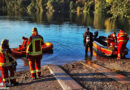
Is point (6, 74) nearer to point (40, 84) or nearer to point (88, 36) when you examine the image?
point (40, 84)

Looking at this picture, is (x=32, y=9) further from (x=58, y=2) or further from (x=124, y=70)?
(x=124, y=70)

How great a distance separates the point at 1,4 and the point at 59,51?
120 m

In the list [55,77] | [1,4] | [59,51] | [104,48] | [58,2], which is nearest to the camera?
[55,77]

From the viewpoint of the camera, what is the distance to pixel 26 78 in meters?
7.31

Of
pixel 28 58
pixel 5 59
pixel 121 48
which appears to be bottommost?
pixel 121 48

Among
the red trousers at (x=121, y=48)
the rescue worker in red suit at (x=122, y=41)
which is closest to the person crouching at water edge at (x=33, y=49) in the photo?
the rescue worker in red suit at (x=122, y=41)

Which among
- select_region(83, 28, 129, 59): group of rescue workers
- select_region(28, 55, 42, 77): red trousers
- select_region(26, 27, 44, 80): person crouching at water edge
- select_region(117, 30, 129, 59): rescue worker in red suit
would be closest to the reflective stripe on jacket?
select_region(26, 27, 44, 80): person crouching at water edge

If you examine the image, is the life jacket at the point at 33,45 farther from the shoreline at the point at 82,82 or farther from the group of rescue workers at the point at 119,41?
the group of rescue workers at the point at 119,41

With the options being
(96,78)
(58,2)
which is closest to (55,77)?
(96,78)

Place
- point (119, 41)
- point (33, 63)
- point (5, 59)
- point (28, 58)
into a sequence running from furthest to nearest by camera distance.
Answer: point (119, 41), point (33, 63), point (28, 58), point (5, 59)

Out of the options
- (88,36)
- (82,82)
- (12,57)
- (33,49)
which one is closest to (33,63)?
(33,49)

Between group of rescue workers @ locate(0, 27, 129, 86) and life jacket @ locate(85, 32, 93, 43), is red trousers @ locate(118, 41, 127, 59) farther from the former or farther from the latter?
group of rescue workers @ locate(0, 27, 129, 86)

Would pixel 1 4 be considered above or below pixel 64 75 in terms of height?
above

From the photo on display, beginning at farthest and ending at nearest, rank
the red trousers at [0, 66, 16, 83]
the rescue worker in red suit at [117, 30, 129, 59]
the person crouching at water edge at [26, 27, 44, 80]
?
the rescue worker in red suit at [117, 30, 129, 59]
the person crouching at water edge at [26, 27, 44, 80]
the red trousers at [0, 66, 16, 83]
